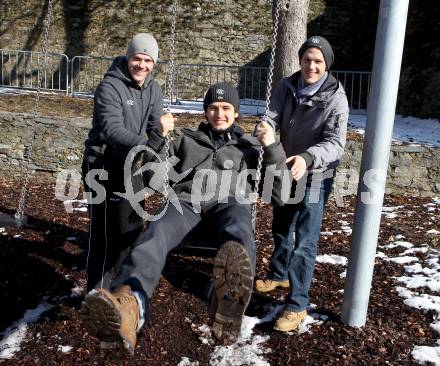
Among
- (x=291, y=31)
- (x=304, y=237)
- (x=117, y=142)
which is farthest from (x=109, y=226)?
(x=291, y=31)

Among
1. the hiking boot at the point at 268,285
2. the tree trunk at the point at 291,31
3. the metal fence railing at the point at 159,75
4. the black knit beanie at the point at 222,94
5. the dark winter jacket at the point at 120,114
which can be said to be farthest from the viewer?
the metal fence railing at the point at 159,75

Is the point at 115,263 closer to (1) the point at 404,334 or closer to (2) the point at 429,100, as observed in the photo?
(1) the point at 404,334

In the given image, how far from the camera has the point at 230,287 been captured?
7.66 feet

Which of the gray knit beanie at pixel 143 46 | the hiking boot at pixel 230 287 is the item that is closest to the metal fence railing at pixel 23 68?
the gray knit beanie at pixel 143 46

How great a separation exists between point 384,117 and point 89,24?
35.1ft

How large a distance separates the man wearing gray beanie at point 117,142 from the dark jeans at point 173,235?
44cm

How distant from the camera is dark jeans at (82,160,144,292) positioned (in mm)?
3008

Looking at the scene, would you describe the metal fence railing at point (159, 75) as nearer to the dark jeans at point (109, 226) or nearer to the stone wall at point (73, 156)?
the stone wall at point (73, 156)

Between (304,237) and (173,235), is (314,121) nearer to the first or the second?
(304,237)

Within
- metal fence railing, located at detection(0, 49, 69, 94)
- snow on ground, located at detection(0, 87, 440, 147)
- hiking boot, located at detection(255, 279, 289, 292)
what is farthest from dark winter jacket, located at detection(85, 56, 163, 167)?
metal fence railing, located at detection(0, 49, 69, 94)

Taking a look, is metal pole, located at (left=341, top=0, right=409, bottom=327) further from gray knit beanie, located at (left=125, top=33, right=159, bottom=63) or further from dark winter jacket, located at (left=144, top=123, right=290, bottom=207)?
gray knit beanie, located at (left=125, top=33, right=159, bottom=63)

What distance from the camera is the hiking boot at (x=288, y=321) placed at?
3162 millimetres

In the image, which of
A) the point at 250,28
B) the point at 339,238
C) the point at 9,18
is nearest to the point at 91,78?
the point at 9,18

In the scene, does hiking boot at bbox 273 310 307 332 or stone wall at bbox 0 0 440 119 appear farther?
stone wall at bbox 0 0 440 119
